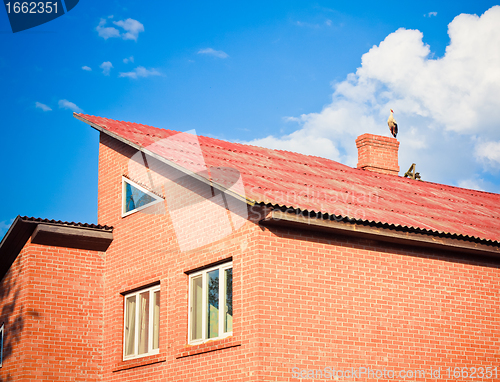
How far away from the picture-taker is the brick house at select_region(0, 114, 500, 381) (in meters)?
9.71

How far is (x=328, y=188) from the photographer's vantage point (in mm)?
12234

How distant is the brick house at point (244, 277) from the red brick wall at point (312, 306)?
0.09ft

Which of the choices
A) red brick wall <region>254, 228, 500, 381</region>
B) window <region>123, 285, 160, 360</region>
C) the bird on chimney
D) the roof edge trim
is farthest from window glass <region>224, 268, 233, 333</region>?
the bird on chimney

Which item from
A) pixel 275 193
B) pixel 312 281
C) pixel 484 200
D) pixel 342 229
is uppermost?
pixel 484 200

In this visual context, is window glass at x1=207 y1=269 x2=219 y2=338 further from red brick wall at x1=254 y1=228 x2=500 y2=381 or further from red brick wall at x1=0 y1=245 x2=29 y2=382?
red brick wall at x1=0 y1=245 x2=29 y2=382

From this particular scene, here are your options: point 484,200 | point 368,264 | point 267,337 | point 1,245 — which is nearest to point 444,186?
point 484,200

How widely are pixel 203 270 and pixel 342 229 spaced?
2.73 metres

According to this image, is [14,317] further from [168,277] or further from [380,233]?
[380,233]

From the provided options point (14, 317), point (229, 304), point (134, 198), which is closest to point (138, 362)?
point (229, 304)

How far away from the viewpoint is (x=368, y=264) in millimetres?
10578

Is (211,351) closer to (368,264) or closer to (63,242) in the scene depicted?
(368,264)

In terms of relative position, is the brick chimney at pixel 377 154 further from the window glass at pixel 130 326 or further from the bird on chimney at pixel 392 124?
the window glass at pixel 130 326

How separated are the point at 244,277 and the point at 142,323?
11.6 feet

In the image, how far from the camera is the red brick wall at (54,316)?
12195 millimetres
